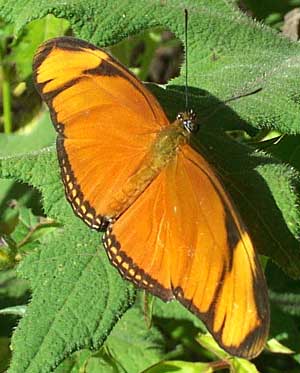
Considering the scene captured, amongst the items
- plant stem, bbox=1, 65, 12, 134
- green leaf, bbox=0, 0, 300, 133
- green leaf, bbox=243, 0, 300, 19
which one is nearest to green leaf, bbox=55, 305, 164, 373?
green leaf, bbox=0, 0, 300, 133

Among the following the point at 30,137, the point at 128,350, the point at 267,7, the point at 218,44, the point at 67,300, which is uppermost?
the point at 218,44

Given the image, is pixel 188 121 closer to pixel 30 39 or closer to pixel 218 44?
pixel 218 44

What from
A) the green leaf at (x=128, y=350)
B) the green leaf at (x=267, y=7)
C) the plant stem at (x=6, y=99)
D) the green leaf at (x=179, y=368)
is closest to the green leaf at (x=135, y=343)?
the green leaf at (x=128, y=350)

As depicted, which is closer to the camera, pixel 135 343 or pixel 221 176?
pixel 221 176

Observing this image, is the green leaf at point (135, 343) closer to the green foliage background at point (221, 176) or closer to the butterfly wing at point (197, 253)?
the green foliage background at point (221, 176)

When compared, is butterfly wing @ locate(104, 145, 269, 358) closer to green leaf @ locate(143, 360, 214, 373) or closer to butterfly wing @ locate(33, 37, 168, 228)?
butterfly wing @ locate(33, 37, 168, 228)

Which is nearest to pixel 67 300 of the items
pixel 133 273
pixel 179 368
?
pixel 133 273

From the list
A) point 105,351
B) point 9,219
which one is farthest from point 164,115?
point 9,219

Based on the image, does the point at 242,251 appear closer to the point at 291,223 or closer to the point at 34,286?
the point at 291,223
